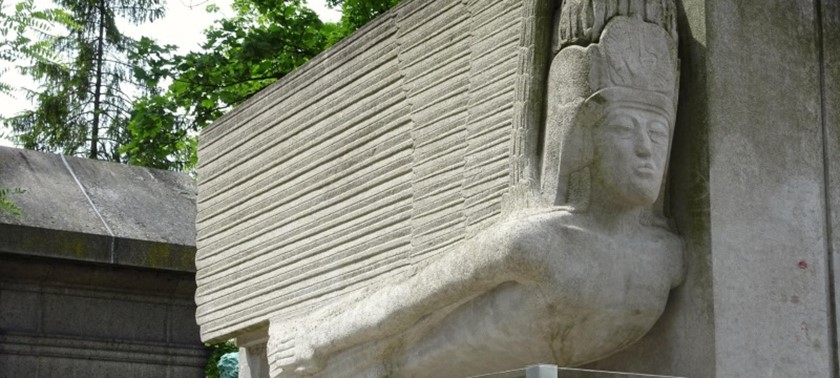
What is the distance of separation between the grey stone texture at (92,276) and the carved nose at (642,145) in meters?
4.92

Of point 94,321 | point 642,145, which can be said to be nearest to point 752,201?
point 642,145

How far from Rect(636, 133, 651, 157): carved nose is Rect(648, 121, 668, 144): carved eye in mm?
31

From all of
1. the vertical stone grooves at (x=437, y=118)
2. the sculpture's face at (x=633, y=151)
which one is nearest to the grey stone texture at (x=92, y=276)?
the vertical stone grooves at (x=437, y=118)

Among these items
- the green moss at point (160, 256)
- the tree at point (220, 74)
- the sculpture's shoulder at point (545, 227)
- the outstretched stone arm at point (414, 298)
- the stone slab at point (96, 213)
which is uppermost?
the tree at point (220, 74)

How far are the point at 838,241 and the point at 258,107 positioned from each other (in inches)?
134

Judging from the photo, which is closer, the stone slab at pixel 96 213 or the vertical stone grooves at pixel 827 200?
the vertical stone grooves at pixel 827 200

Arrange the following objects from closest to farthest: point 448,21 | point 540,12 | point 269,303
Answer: point 540,12
point 448,21
point 269,303

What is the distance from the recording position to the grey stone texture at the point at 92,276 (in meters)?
9.66

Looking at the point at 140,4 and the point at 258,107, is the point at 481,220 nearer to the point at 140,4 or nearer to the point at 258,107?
the point at 258,107

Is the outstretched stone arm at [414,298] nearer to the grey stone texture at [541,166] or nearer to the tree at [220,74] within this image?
the grey stone texture at [541,166]

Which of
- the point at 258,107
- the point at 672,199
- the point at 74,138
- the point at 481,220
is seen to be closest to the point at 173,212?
the point at 258,107

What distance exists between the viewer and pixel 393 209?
682 centimetres

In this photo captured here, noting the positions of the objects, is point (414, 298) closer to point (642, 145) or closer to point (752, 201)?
point (642, 145)

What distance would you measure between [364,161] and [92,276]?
133 inches
